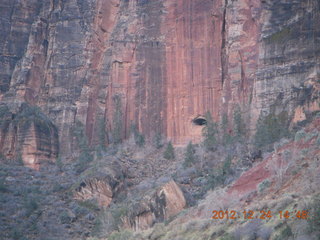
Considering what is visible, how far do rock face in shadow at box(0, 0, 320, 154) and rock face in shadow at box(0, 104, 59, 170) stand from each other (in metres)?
1.63

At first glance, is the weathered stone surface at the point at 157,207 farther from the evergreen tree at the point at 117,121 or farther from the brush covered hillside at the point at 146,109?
the evergreen tree at the point at 117,121

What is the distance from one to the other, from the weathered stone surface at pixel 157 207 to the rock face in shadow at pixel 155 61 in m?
13.0

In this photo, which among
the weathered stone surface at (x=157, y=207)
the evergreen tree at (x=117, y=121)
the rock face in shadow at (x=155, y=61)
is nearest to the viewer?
the weathered stone surface at (x=157, y=207)

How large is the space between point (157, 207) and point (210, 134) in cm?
1369

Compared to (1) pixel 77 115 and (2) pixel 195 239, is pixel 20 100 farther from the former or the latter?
(2) pixel 195 239

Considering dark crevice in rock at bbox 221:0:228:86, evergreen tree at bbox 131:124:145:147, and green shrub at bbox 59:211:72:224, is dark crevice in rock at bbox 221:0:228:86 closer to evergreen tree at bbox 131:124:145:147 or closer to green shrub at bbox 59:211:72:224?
evergreen tree at bbox 131:124:145:147

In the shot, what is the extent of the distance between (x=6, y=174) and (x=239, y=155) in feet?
62.0

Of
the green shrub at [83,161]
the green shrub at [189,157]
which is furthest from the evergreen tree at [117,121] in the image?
the green shrub at [189,157]

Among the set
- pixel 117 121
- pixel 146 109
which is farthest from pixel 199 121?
pixel 117 121

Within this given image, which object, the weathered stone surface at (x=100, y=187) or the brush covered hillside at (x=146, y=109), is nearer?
the brush covered hillside at (x=146, y=109)

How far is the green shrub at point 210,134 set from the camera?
174 ft

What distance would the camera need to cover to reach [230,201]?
34188 millimetres

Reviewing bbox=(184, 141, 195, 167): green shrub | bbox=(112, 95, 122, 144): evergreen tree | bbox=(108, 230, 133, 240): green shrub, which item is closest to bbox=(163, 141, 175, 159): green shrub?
bbox=(184, 141, 195, 167): green shrub

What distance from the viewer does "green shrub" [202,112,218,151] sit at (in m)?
53.1
